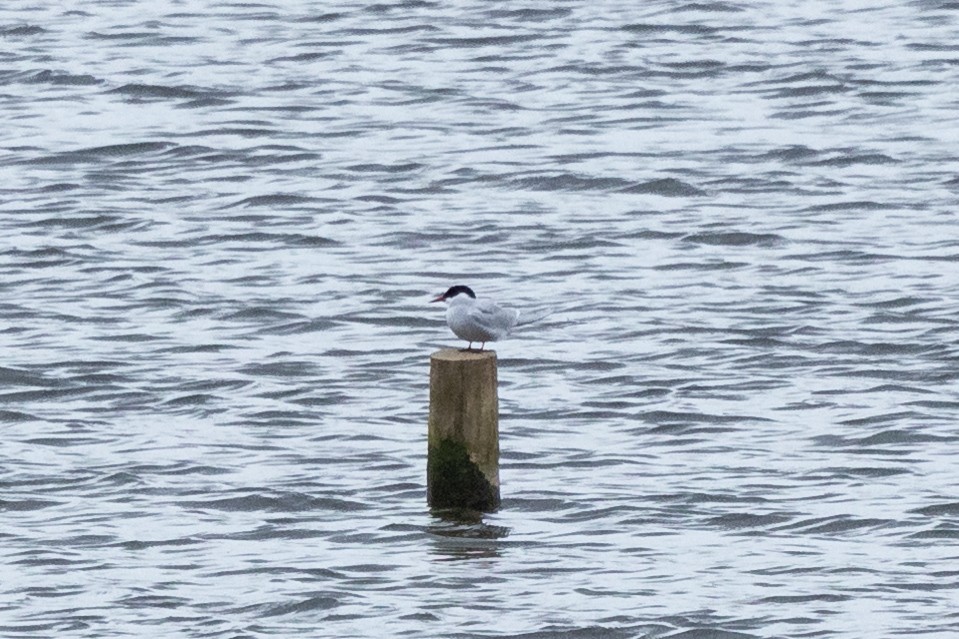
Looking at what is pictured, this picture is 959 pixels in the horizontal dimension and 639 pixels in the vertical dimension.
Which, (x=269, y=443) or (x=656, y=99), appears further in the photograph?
(x=656, y=99)

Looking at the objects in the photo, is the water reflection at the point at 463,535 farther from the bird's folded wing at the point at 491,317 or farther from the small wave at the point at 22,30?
the small wave at the point at 22,30

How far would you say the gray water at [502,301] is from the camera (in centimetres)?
1213

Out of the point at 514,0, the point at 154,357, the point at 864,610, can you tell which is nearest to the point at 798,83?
the point at 514,0

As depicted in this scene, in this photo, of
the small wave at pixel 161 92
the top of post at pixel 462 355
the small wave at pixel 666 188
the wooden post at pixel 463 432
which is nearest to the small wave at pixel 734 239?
the small wave at pixel 666 188

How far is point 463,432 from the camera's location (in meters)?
12.7

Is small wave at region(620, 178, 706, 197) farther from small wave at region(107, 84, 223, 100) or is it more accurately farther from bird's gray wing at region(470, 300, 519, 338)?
bird's gray wing at region(470, 300, 519, 338)

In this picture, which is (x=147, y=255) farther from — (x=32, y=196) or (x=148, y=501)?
(x=148, y=501)

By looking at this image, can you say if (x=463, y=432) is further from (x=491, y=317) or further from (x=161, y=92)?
(x=161, y=92)

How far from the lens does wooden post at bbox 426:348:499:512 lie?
40.8ft

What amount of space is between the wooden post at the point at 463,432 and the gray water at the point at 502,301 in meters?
0.19

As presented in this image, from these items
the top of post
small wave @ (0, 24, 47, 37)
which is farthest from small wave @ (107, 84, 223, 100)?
the top of post

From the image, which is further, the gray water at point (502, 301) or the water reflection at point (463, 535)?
the water reflection at point (463, 535)

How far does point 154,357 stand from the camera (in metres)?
17.3

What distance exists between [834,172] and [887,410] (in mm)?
8768
